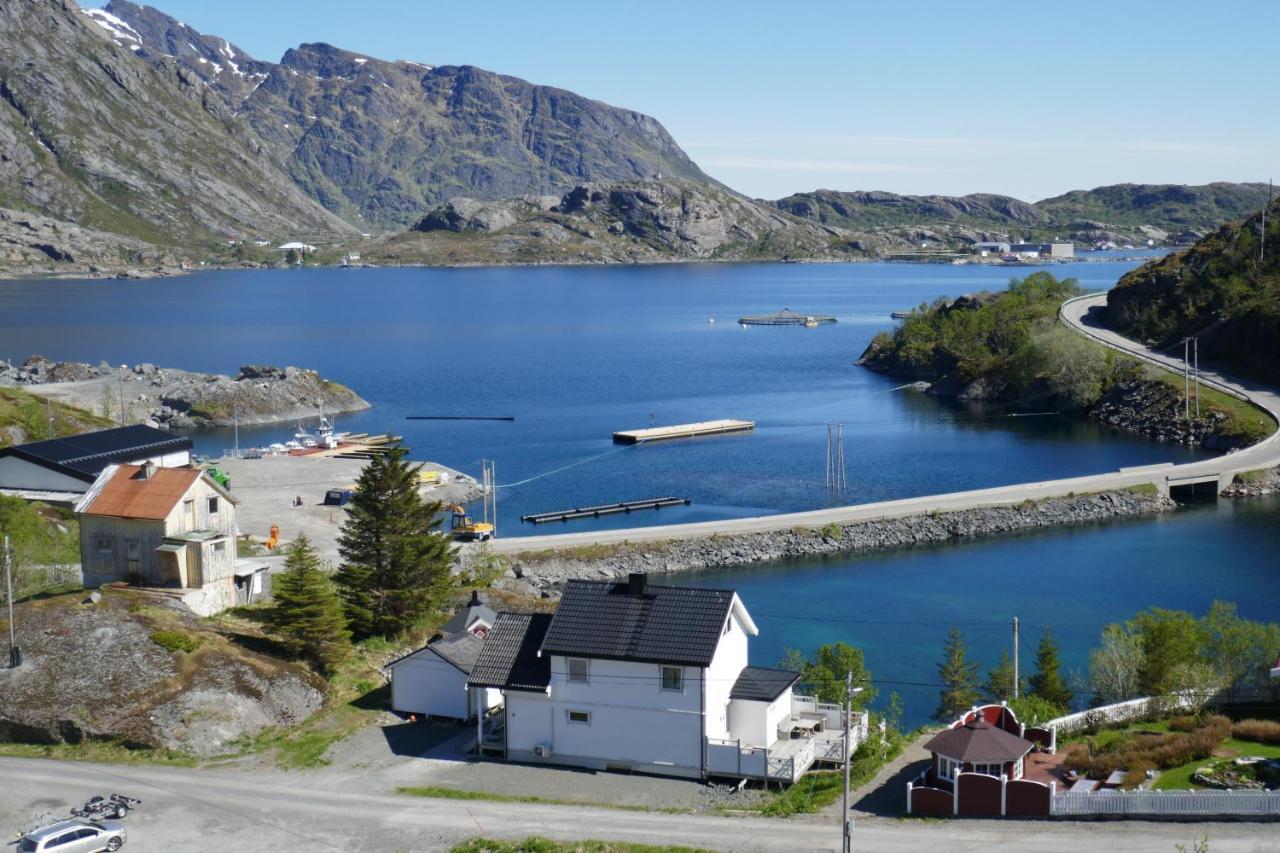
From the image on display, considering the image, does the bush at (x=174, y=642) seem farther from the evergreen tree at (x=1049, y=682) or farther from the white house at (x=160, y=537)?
the evergreen tree at (x=1049, y=682)

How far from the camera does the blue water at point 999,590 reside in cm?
4641

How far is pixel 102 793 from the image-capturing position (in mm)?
26938

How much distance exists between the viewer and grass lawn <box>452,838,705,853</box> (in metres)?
24.0

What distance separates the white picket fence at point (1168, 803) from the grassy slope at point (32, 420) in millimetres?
60587

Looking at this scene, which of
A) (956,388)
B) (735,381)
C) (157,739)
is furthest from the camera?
(735,381)

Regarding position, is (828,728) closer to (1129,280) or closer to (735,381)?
(735,381)

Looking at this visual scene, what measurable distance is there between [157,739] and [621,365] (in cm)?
11650

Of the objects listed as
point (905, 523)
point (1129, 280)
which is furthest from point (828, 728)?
point (1129, 280)

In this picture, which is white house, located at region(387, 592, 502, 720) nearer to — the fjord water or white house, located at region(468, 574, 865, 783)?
white house, located at region(468, 574, 865, 783)

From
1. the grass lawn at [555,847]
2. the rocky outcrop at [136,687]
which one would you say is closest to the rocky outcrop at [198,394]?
the rocky outcrop at [136,687]

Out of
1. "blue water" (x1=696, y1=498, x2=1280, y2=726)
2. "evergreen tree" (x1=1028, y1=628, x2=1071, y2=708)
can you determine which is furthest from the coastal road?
"evergreen tree" (x1=1028, y1=628, x2=1071, y2=708)

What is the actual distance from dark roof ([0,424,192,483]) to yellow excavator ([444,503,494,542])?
1328 centimetres

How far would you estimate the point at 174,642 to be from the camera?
106 ft

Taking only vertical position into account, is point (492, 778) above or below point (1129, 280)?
below
